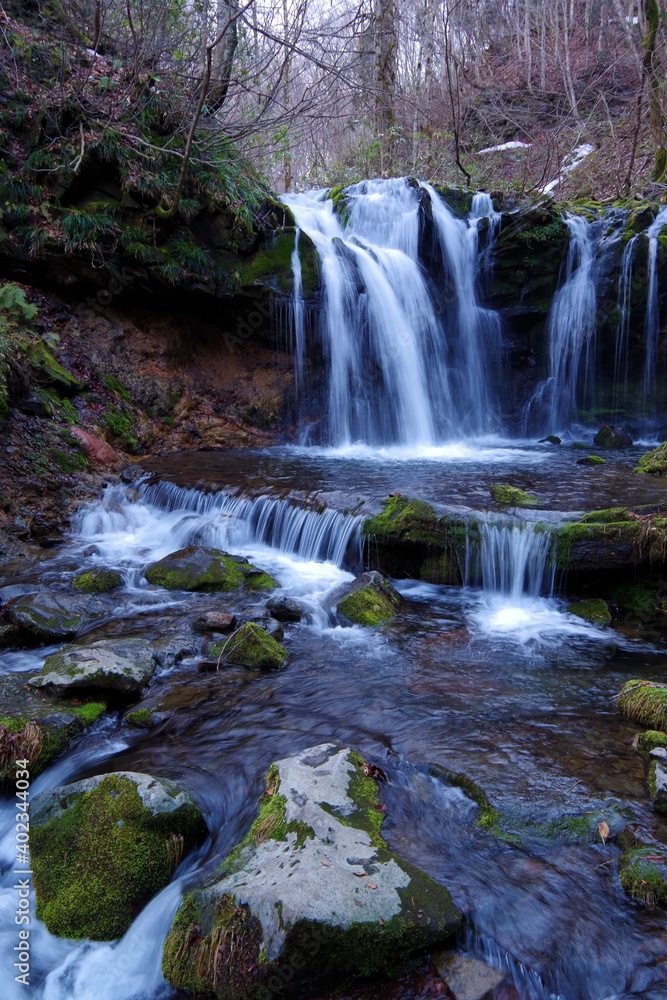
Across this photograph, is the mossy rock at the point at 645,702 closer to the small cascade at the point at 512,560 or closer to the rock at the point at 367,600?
the small cascade at the point at 512,560

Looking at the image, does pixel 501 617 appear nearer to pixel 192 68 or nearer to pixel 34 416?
pixel 34 416

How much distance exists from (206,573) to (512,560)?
123 inches

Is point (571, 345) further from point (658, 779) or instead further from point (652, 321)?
point (658, 779)

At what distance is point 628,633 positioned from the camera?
5.15 metres

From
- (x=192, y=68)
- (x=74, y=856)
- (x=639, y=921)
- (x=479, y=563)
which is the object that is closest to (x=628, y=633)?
(x=479, y=563)

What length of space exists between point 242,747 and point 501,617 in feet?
9.40

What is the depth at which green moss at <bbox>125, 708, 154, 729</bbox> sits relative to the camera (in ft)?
13.0

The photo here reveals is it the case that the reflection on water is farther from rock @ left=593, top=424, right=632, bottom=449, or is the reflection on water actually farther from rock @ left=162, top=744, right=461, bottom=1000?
rock @ left=593, top=424, right=632, bottom=449

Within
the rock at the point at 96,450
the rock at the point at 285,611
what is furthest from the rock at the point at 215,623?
the rock at the point at 96,450

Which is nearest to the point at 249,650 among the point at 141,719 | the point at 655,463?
the point at 141,719

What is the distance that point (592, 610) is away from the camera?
5.48m

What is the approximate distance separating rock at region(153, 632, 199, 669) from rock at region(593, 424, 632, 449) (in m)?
8.94

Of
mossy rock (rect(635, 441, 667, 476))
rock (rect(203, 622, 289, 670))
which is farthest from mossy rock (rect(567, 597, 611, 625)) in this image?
mossy rock (rect(635, 441, 667, 476))

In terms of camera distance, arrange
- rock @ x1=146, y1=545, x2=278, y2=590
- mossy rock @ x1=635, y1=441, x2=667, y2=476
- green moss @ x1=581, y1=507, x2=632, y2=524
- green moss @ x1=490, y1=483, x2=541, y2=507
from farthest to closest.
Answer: mossy rock @ x1=635, y1=441, x2=667, y2=476
green moss @ x1=490, y1=483, x2=541, y2=507
rock @ x1=146, y1=545, x2=278, y2=590
green moss @ x1=581, y1=507, x2=632, y2=524
